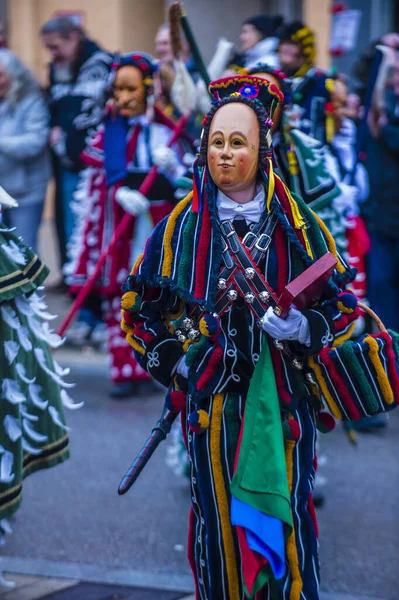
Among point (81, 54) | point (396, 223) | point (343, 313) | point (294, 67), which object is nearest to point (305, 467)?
point (343, 313)

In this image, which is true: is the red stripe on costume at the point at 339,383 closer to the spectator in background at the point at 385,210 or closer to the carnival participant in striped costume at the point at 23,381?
the carnival participant in striped costume at the point at 23,381

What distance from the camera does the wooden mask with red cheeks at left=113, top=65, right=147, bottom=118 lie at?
639 centimetres

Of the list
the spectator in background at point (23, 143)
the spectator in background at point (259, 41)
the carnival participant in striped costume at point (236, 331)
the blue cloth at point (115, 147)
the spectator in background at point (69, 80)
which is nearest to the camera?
the carnival participant in striped costume at point (236, 331)

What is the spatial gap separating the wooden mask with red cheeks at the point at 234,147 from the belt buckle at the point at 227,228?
10 cm

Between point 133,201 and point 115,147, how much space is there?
1.18ft

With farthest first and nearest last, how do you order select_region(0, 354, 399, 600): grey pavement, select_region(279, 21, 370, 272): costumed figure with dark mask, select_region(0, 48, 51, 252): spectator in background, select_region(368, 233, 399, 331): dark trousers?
select_region(0, 48, 51, 252): spectator in background, select_region(368, 233, 399, 331): dark trousers, select_region(279, 21, 370, 272): costumed figure with dark mask, select_region(0, 354, 399, 600): grey pavement

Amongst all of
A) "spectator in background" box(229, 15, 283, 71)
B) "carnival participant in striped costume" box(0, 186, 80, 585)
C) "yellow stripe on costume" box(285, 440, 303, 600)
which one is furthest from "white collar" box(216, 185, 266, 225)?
"spectator in background" box(229, 15, 283, 71)

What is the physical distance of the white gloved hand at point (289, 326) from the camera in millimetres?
3160

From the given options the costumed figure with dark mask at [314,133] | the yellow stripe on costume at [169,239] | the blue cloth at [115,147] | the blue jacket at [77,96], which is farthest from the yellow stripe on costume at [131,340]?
the blue jacket at [77,96]

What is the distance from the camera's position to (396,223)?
292 inches

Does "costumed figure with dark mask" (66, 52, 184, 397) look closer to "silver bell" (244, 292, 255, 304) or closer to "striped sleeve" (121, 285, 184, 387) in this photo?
"striped sleeve" (121, 285, 184, 387)

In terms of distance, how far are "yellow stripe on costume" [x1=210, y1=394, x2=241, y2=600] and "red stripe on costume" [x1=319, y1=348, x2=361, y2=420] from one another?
35 cm

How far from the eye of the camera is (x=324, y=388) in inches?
132

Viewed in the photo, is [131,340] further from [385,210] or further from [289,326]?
[385,210]
